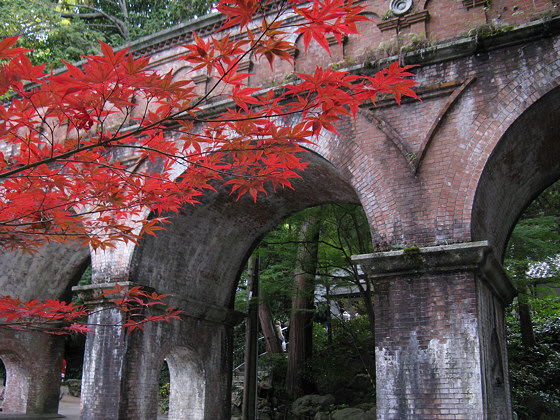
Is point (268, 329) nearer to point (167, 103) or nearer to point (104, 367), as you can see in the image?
point (104, 367)

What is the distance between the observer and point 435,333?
6.18 metres

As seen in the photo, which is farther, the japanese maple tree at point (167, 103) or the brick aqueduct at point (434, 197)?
the brick aqueduct at point (434, 197)

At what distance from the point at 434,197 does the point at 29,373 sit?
10.1 meters

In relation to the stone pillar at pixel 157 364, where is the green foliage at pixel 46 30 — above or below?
above

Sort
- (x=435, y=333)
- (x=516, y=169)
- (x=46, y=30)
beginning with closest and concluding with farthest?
(x=435, y=333) → (x=516, y=169) → (x=46, y=30)

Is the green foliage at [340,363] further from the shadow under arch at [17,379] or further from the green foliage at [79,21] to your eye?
the green foliage at [79,21]

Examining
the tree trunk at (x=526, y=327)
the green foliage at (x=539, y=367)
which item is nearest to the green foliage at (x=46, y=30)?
the tree trunk at (x=526, y=327)

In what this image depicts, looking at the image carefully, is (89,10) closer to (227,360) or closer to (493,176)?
(227,360)

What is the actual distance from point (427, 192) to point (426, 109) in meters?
1.20

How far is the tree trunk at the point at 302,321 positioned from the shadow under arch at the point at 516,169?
5135 millimetres

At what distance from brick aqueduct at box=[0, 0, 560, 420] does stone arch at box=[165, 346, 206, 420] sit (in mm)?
806

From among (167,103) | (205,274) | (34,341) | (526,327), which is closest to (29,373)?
(34,341)

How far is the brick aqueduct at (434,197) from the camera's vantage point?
617 cm

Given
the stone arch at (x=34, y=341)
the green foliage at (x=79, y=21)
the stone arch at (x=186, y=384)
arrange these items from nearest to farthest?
the stone arch at (x=186, y=384) → the stone arch at (x=34, y=341) → the green foliage at (x=79, y=21)
